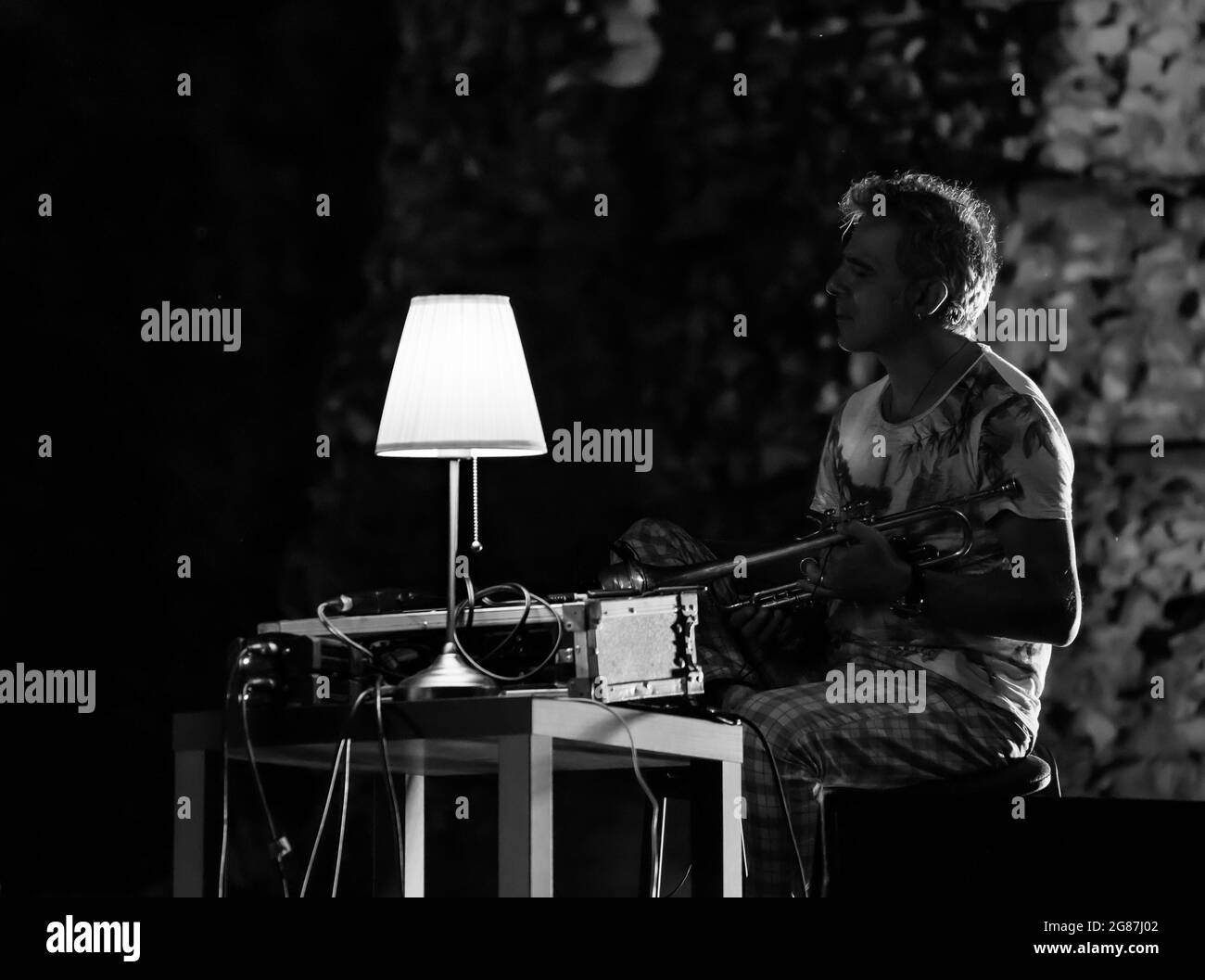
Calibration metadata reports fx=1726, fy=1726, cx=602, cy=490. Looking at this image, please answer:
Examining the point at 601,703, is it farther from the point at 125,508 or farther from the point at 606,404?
the point at 125,508

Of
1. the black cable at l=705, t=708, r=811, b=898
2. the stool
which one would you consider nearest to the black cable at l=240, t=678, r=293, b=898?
the black cable at l=705, t=708, r=811, b=898

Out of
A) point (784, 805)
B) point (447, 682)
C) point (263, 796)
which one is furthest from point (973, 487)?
point (263, 796)

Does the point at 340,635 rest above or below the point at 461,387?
below

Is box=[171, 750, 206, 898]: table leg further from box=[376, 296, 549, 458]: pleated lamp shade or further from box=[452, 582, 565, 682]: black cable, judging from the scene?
box=[376, 296, 549, 458]: pleated lamp shade

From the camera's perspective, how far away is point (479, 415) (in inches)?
92.0

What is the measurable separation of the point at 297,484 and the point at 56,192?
32.0 inches

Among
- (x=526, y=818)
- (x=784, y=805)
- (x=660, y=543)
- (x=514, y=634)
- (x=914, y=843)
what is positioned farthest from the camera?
(x=660, y=543)

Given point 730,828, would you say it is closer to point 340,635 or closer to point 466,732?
point 466,732

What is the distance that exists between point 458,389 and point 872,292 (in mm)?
911

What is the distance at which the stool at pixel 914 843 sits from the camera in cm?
241

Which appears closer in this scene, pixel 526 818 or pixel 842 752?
pixel 526 818

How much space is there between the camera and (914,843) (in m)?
2.41

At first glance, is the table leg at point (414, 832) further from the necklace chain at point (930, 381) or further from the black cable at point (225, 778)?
the necklace chain at point (930, 381)
